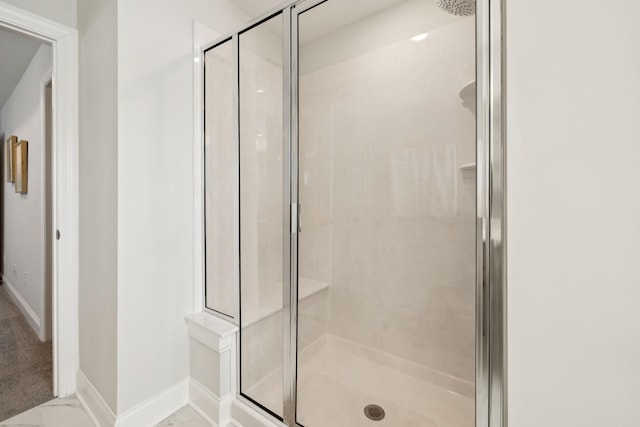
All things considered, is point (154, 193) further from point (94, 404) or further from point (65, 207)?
point (94, 404)

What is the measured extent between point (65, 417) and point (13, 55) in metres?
2.96

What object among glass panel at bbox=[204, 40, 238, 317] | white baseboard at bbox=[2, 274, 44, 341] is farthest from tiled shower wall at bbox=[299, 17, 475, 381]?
white baseboard at bbox=[2, 274, 44, 341]

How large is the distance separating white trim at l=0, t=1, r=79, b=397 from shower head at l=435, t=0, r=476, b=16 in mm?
Answer: 1994

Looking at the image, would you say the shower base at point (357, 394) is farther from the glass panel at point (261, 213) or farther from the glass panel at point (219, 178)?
the glass panel at point (219, 178)

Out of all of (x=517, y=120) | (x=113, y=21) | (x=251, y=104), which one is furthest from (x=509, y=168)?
(x=113, y=21)

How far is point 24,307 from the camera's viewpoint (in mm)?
2889

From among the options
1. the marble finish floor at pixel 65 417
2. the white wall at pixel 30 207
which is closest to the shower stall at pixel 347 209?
the marble finish floor at pixel 65 417

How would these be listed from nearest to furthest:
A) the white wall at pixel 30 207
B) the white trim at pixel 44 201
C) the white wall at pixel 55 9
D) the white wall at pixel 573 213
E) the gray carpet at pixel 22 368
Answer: the white wall at pixel 573 213 < the white wall at pixel 55 9 < the gray carpet at pixel 22 368 < the white trim at pixel 44 201 < the white wall at pixel 30 207

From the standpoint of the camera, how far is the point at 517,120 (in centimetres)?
77

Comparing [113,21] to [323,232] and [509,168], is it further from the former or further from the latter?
[509,168]

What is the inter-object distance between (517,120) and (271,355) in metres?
1.45

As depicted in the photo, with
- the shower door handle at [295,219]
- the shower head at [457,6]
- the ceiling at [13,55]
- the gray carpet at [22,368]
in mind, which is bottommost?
the gray carpet at [22,368]

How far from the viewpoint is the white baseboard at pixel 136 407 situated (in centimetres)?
142

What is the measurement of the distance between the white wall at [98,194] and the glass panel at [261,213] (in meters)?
0.60
